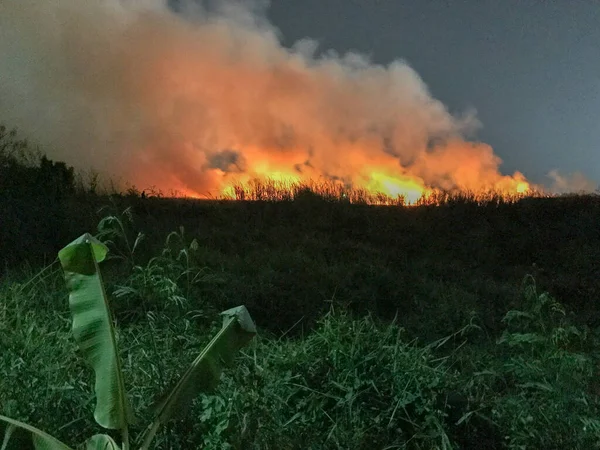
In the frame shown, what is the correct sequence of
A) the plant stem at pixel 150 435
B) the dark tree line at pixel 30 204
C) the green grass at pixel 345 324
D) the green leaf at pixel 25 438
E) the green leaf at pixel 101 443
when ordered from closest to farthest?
1. the green leaf at pixel 25 438
2. the green leaf at pixel 101 443
3. the plant stem at pixel 150 435
4. the green grass at pixel 345 324
5. the dark tree line at pixel 30 204

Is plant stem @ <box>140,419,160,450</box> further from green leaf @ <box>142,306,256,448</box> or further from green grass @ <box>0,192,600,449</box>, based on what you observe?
green grass @ <box>0,192,600,449</box>

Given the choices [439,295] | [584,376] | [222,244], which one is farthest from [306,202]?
[584,376]

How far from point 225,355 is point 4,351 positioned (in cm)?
169

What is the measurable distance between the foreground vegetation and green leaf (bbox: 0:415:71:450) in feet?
1.10

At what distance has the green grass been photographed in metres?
3.77

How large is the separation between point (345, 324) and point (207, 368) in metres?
1.38

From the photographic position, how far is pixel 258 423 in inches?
145

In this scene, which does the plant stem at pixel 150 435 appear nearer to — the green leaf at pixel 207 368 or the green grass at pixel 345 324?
the green leaf at pixel 207 368

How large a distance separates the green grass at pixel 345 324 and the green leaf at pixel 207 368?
0.27 metres

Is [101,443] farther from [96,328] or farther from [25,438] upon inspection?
[96,328]

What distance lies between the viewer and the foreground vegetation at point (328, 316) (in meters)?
3.78

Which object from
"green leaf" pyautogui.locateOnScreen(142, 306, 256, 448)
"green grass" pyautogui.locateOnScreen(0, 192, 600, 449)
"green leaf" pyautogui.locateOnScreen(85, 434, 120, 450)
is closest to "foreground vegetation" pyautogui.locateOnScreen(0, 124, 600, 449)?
"green grass" pyautogui.locateOnScreen(0, 192, 600, 449)

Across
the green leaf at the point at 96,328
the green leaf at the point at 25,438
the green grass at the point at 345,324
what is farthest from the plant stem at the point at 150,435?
the green leaf at the point at 25,438

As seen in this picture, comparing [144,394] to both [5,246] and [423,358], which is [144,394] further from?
[5,246]
